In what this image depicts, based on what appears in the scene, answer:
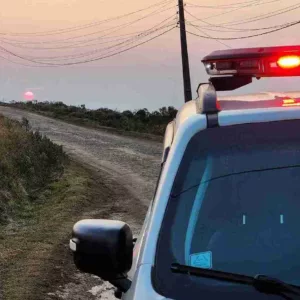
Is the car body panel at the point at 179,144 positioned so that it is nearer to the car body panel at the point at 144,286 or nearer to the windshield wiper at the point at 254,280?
the car body panel at the point at 144,286

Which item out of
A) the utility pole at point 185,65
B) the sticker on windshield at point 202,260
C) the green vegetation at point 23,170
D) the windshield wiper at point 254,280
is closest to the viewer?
the windshield wiper at point 254,280

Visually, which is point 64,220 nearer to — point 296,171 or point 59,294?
point 59,294

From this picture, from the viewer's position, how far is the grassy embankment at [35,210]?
284 inches

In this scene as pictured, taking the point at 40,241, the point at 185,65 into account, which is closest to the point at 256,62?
the point at 40,241

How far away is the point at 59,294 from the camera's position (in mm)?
6746

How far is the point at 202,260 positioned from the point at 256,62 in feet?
3.71

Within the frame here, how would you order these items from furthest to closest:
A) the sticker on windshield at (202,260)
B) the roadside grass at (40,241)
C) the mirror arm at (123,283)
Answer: the roadside grass at (40,241)
the mirror arm at (123,283)
the sticker on windshield at (202,260)

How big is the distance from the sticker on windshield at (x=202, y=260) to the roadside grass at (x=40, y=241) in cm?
441

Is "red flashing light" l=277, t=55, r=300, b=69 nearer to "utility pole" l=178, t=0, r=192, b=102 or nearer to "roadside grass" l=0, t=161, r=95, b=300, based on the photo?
"roadside grass" l=0, t=161, r=95, b=300

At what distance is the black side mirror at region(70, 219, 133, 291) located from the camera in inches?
97.7

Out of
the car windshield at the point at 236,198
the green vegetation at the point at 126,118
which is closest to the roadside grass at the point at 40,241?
the car windshield at the point at 236,198

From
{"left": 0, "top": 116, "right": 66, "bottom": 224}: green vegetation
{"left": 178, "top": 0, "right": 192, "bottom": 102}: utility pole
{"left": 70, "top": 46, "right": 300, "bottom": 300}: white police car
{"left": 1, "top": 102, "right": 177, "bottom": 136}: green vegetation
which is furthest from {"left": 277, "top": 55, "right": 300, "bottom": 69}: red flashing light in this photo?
{"left": 178, "top": 0, "right": 192, "bottom": 102}: utility pole

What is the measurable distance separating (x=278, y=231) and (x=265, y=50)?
1.02m

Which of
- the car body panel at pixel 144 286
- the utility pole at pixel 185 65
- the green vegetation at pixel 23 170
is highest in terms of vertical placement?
the utility pole at pixel 185 65
